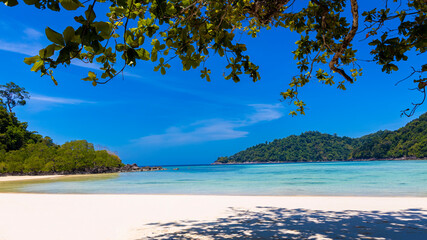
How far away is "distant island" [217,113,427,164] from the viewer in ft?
258

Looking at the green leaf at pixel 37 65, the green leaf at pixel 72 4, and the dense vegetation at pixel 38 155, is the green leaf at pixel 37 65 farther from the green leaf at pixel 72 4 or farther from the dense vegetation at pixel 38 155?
the dense vegetation at pixel 38 155

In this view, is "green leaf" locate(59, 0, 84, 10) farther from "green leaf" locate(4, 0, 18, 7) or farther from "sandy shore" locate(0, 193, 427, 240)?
"sandy shore" locate(0, 193, 427, 240)

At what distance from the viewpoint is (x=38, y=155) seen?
111 ft

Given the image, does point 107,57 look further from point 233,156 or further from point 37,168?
point 233,156

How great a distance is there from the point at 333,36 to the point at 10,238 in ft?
20.0

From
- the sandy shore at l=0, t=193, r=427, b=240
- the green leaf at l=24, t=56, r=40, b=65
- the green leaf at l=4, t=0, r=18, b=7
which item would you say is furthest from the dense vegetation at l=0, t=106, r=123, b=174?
the green leaf at l=4, t=0, r=18, b=7

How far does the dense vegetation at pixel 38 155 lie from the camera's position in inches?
1288

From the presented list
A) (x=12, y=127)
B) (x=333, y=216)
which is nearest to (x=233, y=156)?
(x=12, y=127)

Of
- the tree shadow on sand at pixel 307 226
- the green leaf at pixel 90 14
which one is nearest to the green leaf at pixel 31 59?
the green leaf at pixel 90 14

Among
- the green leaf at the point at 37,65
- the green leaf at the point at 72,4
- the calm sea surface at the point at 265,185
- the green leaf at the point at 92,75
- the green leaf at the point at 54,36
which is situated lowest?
the calm sea surface at the point at 265,185

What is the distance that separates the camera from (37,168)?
110ft

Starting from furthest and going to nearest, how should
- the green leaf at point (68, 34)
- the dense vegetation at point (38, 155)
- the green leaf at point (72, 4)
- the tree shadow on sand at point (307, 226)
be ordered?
the dense vegetation at point (38, 155) → the tree shadow on sand at point (307, 226) → the green leaf at point (68, 34) → the green leaf at point (72, 4)

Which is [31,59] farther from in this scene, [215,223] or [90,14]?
[215,223]

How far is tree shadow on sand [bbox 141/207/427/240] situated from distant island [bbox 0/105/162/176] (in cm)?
3615
